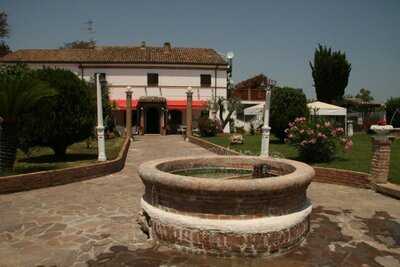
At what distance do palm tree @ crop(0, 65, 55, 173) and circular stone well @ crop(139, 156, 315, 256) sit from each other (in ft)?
18.9

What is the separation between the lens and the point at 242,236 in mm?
5031

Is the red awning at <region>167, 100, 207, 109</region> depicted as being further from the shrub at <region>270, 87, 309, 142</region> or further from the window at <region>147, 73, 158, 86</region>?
the shrub at <region>270, 87, 309, 142</region>

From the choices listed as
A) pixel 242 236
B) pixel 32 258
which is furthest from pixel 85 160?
pixel 242 236

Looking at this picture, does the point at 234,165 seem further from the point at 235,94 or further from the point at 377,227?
the point at 235,94

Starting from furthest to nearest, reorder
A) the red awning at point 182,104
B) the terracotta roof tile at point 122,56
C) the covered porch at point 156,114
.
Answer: the terracotta roof tile at point 122,56, the red awning at point 182,104, the covered porch at point 156,114

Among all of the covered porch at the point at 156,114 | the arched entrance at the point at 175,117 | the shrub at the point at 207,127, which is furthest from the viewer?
the arched entrance at the point at 175,117

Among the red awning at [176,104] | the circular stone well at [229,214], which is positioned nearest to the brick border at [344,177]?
the circular stone well at [229,214]

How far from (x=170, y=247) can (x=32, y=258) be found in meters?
1.95

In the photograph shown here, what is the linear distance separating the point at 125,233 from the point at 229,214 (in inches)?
80.0

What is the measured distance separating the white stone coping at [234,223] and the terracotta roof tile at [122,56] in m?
31.0

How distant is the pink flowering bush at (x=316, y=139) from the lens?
39.9ft

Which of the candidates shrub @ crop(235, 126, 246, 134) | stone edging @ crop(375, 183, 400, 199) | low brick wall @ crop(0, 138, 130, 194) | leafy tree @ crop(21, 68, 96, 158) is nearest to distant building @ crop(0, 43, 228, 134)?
shrub @ crop(235, 126, 246, 134)

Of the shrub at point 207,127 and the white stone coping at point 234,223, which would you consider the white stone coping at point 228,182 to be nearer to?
the white stone coping at point 234,223

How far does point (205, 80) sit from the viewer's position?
35812mm
